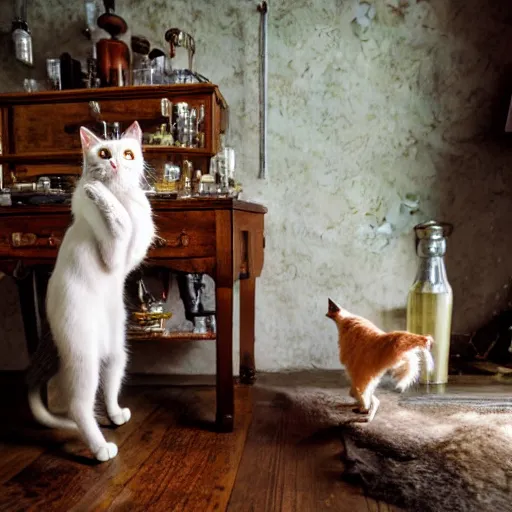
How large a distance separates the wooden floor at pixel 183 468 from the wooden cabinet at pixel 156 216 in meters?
0.13

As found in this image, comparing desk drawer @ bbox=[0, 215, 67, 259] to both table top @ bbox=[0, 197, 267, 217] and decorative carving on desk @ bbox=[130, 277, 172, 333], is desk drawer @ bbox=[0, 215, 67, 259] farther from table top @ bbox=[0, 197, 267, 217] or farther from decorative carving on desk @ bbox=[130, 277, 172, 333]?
decorative carving on desk @ bbox=[130, 277, 172, 333]

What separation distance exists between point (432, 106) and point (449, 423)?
1.16 m

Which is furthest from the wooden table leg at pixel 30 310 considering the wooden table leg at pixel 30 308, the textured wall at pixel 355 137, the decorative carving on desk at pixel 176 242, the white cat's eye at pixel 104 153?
the textured wall at pixel 355 137

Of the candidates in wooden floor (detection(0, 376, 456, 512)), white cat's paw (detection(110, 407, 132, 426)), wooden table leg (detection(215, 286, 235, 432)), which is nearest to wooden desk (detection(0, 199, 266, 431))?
wooden table leg (detection(215, 286, 235, 432))

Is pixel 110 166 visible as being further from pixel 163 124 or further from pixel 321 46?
pixel 321 46

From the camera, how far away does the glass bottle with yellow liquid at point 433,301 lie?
150 centimetres

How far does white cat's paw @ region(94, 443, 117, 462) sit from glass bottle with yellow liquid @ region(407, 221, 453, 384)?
1051 millimetres

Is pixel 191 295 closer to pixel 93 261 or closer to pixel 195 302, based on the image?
pixel 195 302

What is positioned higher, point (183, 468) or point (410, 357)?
point (410, 357)

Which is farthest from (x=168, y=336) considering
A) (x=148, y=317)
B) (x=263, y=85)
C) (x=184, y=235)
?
(x=263, y=85)

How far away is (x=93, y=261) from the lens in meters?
0.98

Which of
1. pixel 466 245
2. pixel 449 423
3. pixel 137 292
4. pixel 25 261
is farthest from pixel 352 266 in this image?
pixel 25 261

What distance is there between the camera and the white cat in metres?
0.96

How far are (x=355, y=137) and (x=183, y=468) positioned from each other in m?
1.31
